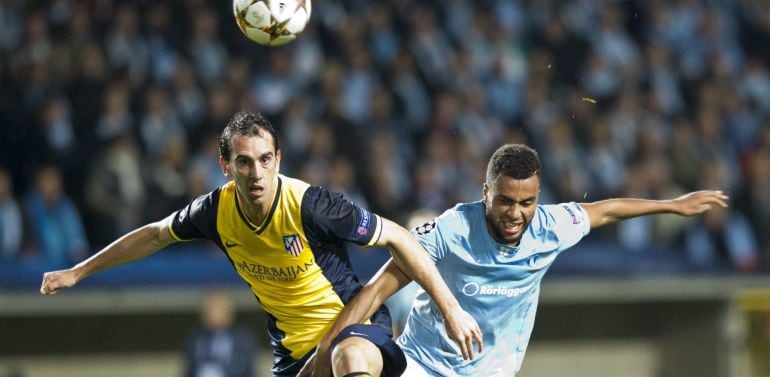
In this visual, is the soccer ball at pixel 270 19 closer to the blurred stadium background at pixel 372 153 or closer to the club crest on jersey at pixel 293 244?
the club crest on jersey at pixel 293 244

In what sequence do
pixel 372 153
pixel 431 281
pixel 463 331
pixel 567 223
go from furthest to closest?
pixel 372 153 < pixel 567 223 < pixel 431 281 < pixel 463 331

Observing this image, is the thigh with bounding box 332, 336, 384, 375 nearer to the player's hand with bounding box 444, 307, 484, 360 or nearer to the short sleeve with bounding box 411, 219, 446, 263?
the player's hand with bounding box 444, 307, 484, 360

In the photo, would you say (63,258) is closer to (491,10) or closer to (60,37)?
(60,37)

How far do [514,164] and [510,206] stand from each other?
0.21 metres

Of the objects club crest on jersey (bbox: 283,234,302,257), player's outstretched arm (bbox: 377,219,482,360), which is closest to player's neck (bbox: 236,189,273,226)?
club crest on jersey (bbox: 283,234,302,257)

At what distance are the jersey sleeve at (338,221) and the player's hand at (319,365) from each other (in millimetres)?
566

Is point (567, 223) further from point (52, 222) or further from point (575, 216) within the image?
point (52, 222)

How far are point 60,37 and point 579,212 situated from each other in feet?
22.1

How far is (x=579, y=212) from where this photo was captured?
655 cm

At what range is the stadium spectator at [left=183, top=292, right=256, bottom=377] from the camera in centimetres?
1014

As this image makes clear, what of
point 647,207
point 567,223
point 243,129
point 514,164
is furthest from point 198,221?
point 647,207

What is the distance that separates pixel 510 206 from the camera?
6000 millimetres

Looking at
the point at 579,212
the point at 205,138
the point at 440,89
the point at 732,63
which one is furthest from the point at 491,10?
the point at 579,212

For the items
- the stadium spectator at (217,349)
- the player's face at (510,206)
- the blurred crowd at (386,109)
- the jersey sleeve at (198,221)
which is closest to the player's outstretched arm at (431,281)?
the player's face at (510,206)
